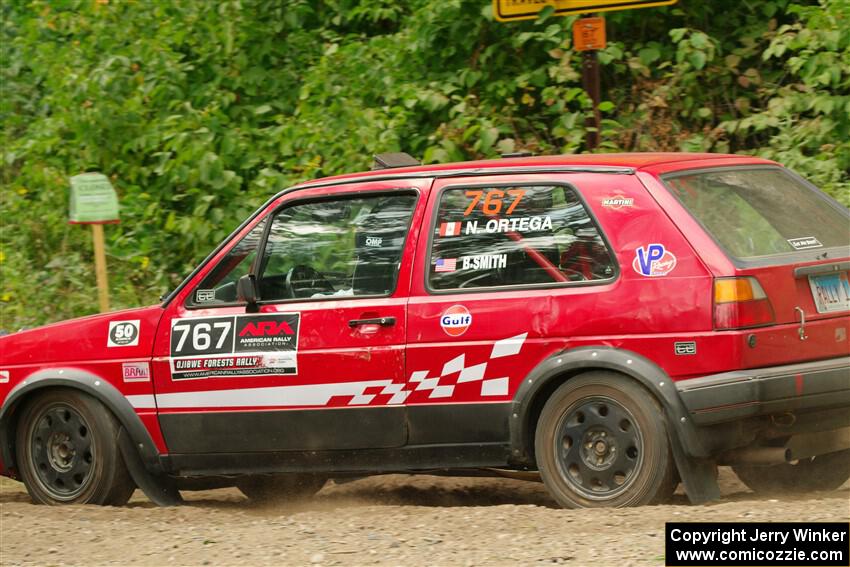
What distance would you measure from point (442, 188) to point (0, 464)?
3.00 meters

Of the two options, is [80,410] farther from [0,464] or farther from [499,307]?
[499,307]

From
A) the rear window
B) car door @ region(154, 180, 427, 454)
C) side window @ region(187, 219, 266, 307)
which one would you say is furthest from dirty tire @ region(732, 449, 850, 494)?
side window @ region(187, 219, 266, 307)

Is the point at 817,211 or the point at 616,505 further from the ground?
the point at 817,211

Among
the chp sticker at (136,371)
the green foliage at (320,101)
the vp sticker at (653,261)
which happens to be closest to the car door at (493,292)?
the vp sticker at (653,261)

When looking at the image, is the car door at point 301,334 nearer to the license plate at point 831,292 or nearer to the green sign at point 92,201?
the license plate at point 831,292

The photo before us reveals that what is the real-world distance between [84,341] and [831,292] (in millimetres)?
3793

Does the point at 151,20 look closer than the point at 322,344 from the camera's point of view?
No

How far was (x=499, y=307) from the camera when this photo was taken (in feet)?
18.9

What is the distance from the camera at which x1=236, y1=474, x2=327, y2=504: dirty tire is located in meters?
7.11

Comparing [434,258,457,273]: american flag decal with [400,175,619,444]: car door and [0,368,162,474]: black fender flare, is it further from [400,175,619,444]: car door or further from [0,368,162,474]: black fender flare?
[0,368,162,474]: black fender flare

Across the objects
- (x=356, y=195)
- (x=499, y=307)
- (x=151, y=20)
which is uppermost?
(x=151, y=20)

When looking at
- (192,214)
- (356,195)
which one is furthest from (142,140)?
(356,195)

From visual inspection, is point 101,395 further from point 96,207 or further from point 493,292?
point 96,207

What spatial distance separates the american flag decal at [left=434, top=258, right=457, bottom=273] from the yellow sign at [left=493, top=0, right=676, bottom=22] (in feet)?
10.8
